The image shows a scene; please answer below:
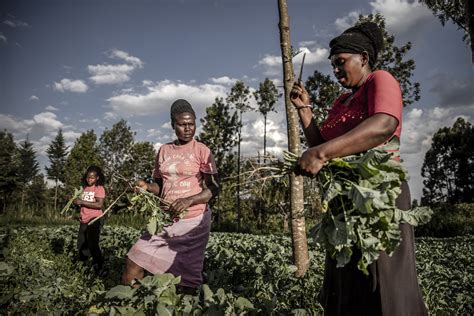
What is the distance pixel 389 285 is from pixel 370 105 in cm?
82

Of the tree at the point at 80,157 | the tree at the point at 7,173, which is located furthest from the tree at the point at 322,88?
the tree at the point at 7,173

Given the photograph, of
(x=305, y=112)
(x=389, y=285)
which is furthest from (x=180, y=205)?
(x=389, y=285)

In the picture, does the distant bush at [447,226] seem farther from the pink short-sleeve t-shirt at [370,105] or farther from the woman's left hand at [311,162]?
the woman's left hand at [311,162]

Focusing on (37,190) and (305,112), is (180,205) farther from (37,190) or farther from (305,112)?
(37,190)

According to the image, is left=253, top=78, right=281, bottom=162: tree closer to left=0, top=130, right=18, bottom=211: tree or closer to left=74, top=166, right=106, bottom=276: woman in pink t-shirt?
left=74, top=166, right=106, bottom=276: woman in pink t-shirt

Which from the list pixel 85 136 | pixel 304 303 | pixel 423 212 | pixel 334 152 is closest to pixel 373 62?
pixel 334 152

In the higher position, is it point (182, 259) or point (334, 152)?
point (334, 152)

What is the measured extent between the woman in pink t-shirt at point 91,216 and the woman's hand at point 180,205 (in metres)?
3.25

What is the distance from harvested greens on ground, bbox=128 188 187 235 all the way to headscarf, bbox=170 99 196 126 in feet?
2.50

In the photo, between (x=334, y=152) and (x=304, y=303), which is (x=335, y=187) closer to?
(x=334, y=152)

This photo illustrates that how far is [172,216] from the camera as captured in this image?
3025 mm

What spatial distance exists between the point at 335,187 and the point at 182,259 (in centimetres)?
195

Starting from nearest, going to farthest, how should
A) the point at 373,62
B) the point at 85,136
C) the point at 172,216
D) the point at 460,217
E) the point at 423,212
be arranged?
the point at 423,212 → the point at 373,62 → the point at 172,216 → the point at 460,217 → the point at 85,136

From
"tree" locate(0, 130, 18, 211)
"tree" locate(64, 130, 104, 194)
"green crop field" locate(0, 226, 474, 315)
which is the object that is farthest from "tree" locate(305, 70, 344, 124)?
"tree" locate(0, 130, 18, 211)
